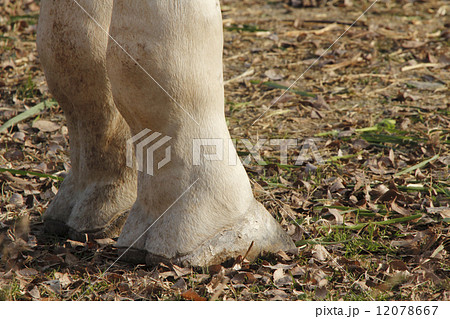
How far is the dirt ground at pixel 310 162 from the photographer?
6.75 ft

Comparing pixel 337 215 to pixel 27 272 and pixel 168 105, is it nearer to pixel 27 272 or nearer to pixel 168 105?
pixel 168 105

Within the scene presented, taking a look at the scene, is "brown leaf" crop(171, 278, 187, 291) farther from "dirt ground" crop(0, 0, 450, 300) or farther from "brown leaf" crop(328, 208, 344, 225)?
"brown leaf" crop(328, 208, 344, 225)

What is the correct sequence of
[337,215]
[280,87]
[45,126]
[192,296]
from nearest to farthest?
[192,296], [337,215], [45,126], [280,87]

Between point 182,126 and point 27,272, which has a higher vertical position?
point 182,126

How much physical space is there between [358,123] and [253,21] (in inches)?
92.6

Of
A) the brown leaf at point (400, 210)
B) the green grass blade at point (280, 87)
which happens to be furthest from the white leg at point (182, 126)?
the green grass blade at point (280, 87)

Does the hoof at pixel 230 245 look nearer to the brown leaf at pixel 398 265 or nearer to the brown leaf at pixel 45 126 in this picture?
the brown leaf at pixel 398 265

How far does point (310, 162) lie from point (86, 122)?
1.33 metres

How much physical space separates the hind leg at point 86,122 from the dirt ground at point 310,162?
0.39ft

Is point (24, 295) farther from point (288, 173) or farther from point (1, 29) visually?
point (1, 29)

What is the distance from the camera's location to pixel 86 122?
7.69ft

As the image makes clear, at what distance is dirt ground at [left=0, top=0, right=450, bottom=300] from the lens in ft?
6.75

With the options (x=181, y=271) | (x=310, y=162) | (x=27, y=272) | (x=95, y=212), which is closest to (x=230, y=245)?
(x=181, y=271)

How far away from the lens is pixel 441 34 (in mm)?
5180
